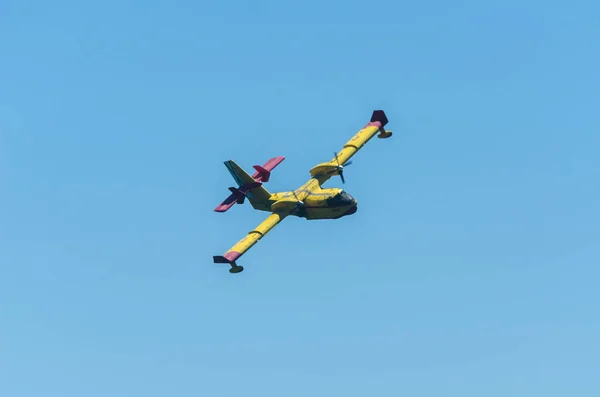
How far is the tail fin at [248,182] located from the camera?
152375 mm

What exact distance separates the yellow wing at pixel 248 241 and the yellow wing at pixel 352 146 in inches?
357

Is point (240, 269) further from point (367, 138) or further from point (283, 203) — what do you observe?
point (367, 138)

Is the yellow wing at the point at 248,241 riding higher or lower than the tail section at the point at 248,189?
lower

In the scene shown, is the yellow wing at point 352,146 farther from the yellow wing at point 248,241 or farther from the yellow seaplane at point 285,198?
the yellow wing at point 248,241

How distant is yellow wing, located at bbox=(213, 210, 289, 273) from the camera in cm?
14188

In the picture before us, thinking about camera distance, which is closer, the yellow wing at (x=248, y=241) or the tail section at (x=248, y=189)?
the yellow wing at (x=248, y=241)

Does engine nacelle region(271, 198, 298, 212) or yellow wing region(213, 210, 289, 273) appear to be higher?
engine nacelle region(271, 198, 298, 212)

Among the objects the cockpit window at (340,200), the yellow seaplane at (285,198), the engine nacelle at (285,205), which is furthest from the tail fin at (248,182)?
the cockpit window at (340,200)

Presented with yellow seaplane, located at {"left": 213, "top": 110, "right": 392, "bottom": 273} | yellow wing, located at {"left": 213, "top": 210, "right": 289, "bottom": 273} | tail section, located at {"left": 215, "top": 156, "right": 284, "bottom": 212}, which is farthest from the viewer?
tail section, located at {"left": 215, "top": 156, "right": 284, "bottom": 212}

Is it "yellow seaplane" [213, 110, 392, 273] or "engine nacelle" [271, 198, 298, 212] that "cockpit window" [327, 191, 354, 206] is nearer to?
"yellow seaplane" [213, 110, 392, 273]

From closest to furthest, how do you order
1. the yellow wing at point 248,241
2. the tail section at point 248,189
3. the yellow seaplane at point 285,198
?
1. the yellow wing at point 248,241
2. the yellow seaplane at point 285,198
3. the tail section at point 248,189

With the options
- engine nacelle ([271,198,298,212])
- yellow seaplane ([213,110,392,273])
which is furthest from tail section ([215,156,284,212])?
engine nacelle ([271,198,298,212])

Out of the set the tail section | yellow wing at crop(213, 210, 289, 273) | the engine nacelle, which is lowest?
yellow wing at crop(213, 210, 289, 273)

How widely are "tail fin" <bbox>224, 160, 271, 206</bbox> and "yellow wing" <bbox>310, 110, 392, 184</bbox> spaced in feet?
24.7
